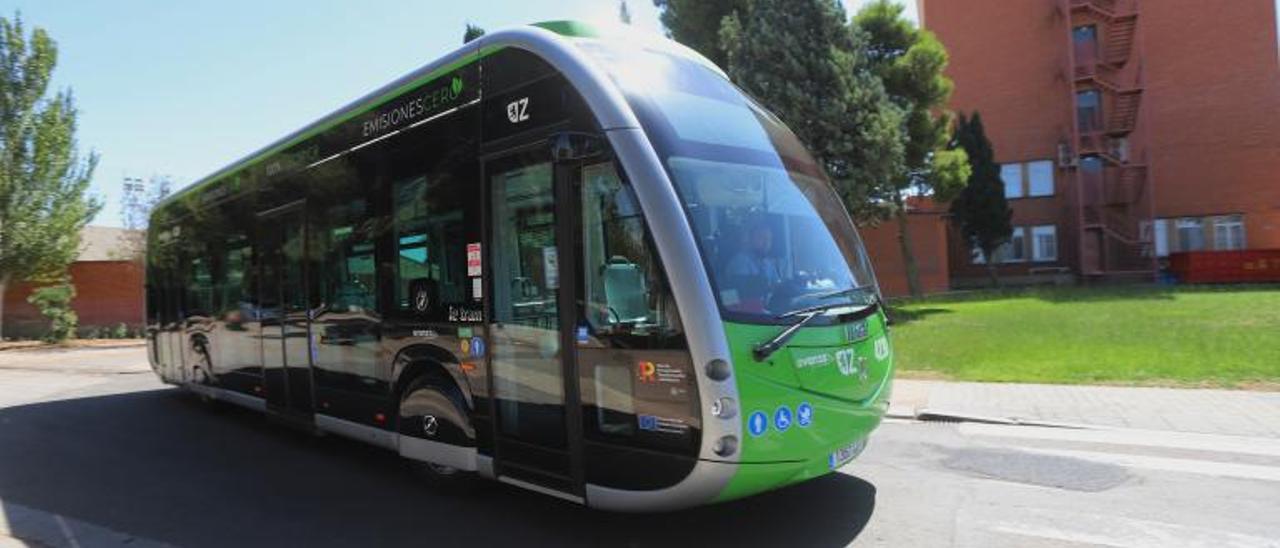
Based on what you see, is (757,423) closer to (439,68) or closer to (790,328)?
(790,328)

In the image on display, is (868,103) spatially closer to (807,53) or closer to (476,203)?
Result: (807,53)

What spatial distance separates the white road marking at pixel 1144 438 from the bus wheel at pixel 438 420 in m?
5.17

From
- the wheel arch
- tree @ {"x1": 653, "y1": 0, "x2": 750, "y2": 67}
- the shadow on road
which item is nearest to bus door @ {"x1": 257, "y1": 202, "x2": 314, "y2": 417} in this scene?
the shadow on road

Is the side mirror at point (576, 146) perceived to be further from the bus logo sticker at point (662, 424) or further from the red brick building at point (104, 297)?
the red brick building at point (104, 297)

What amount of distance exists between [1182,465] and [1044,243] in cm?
3546

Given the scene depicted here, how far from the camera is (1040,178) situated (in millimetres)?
39688

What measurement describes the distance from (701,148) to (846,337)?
1.41m


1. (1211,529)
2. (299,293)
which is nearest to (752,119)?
(1211,529)

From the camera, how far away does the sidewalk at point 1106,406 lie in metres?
8.70

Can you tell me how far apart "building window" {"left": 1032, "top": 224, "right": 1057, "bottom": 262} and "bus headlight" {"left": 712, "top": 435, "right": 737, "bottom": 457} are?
38.9m

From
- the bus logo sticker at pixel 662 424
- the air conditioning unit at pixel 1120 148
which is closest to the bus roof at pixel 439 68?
the bus logo sticker at pixel 662 424

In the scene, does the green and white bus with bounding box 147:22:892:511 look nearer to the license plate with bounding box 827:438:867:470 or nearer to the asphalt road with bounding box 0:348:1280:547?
the license plate with bounding box 827:438:867:470

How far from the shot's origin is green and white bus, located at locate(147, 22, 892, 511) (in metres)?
4.71

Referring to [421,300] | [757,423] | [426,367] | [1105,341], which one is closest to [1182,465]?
[757,423]
